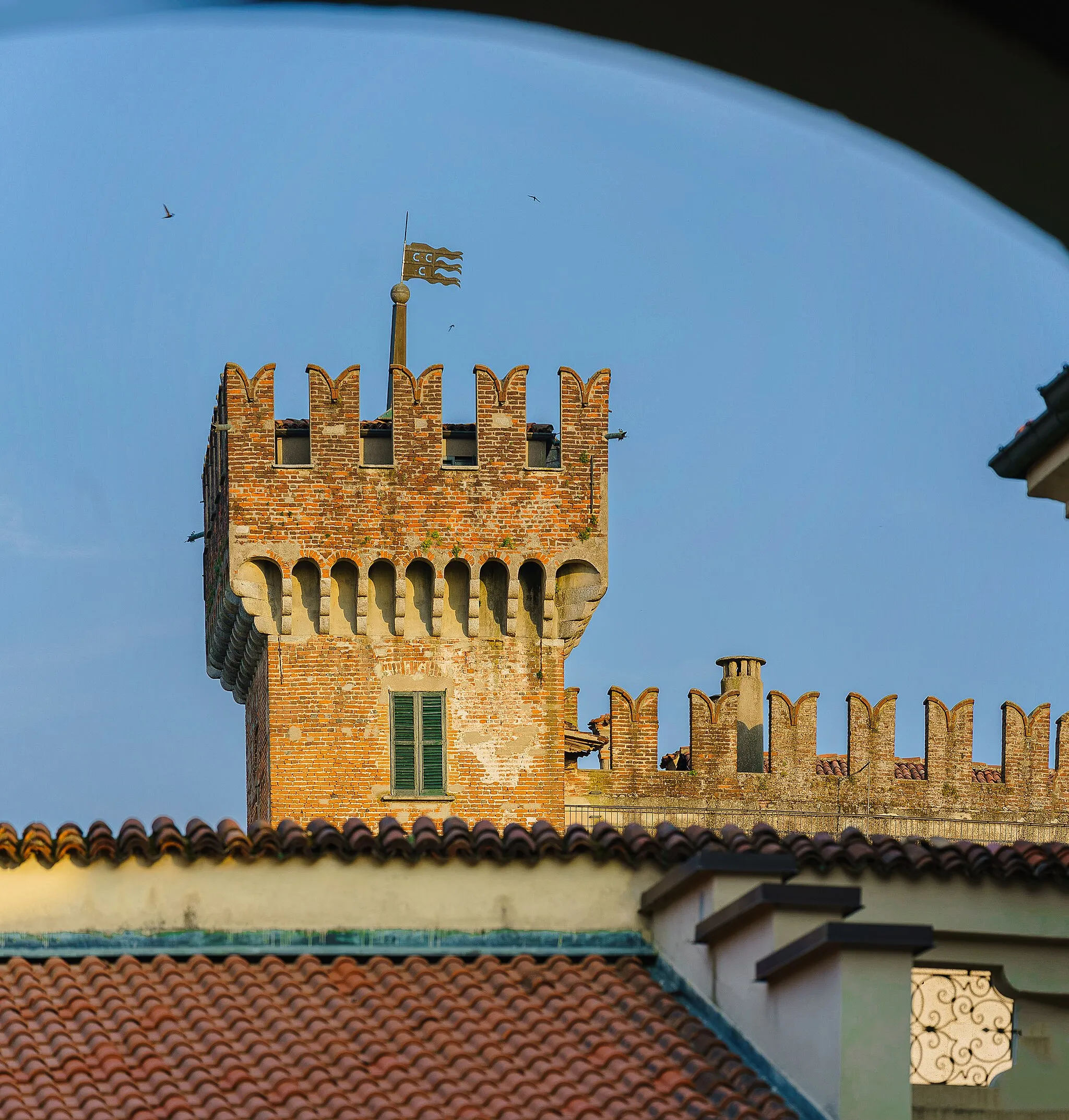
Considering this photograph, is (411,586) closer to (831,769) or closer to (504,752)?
(504,752)

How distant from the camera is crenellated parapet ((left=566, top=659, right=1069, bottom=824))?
2817cm

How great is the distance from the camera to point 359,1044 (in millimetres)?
10719

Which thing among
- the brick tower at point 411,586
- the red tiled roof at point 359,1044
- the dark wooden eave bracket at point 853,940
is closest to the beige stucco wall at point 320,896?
the red tiled roof at point 359,1044

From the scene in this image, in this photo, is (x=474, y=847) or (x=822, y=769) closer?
(x=474, y=847)

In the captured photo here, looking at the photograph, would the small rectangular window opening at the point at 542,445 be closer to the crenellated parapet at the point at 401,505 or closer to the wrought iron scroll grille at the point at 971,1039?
the crenellated parapet at the point at 401,505

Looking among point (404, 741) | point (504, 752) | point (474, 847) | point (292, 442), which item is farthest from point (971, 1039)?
point (292, 442)

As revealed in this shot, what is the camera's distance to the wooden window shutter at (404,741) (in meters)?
26.0

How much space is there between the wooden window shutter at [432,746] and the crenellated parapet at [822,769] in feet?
8.17

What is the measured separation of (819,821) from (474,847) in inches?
702

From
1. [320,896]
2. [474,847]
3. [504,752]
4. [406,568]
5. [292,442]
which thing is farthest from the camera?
[292,442]

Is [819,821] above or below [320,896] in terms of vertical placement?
above

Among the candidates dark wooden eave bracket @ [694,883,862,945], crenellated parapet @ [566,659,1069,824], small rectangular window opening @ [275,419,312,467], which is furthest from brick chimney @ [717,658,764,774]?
dark wooden eave bracket @ [694,883,862,945]

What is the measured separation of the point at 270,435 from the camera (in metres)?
27.2

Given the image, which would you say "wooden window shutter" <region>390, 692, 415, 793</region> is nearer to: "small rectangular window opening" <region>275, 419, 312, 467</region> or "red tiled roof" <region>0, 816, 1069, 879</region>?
"small rectangular window opening" <region>275, 419, 312, 467</region>
